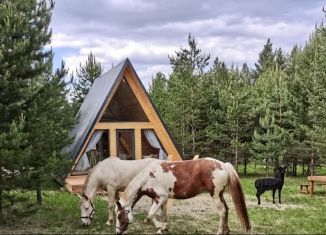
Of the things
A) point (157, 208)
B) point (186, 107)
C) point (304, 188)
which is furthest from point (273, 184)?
point (186, 107)

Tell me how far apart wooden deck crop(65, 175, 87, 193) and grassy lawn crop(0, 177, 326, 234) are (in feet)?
1.17

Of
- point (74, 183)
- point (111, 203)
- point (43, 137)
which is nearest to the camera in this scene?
point (43, 137)

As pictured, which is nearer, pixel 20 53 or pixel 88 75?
pixel 20 53

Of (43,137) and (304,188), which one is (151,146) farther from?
(43,137)

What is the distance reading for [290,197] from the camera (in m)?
15.2

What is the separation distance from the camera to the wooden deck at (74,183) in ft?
47.5

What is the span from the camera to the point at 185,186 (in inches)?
331

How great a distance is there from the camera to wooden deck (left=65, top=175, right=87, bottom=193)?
47.5 ft

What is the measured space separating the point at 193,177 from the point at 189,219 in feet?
8.05

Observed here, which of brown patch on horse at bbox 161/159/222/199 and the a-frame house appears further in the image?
the a-frame house

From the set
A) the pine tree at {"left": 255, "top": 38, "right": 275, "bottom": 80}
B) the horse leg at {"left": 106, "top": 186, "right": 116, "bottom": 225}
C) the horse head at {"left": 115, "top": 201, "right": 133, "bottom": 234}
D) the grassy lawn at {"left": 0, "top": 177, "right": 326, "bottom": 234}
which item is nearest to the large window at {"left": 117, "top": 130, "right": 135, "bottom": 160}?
the grassy lawn at {"left": 0, "top": 177, "right": 326, "bottom": 234}

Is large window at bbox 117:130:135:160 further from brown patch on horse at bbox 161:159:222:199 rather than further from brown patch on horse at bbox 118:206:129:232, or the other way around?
brown patch on horse at bbox 118:206:129:232

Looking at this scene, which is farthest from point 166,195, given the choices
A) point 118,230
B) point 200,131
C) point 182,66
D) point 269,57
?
point 269,57

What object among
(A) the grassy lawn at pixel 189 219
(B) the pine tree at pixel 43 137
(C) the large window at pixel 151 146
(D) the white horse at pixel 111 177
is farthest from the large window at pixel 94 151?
(D) the white horse at pixel 111 177
